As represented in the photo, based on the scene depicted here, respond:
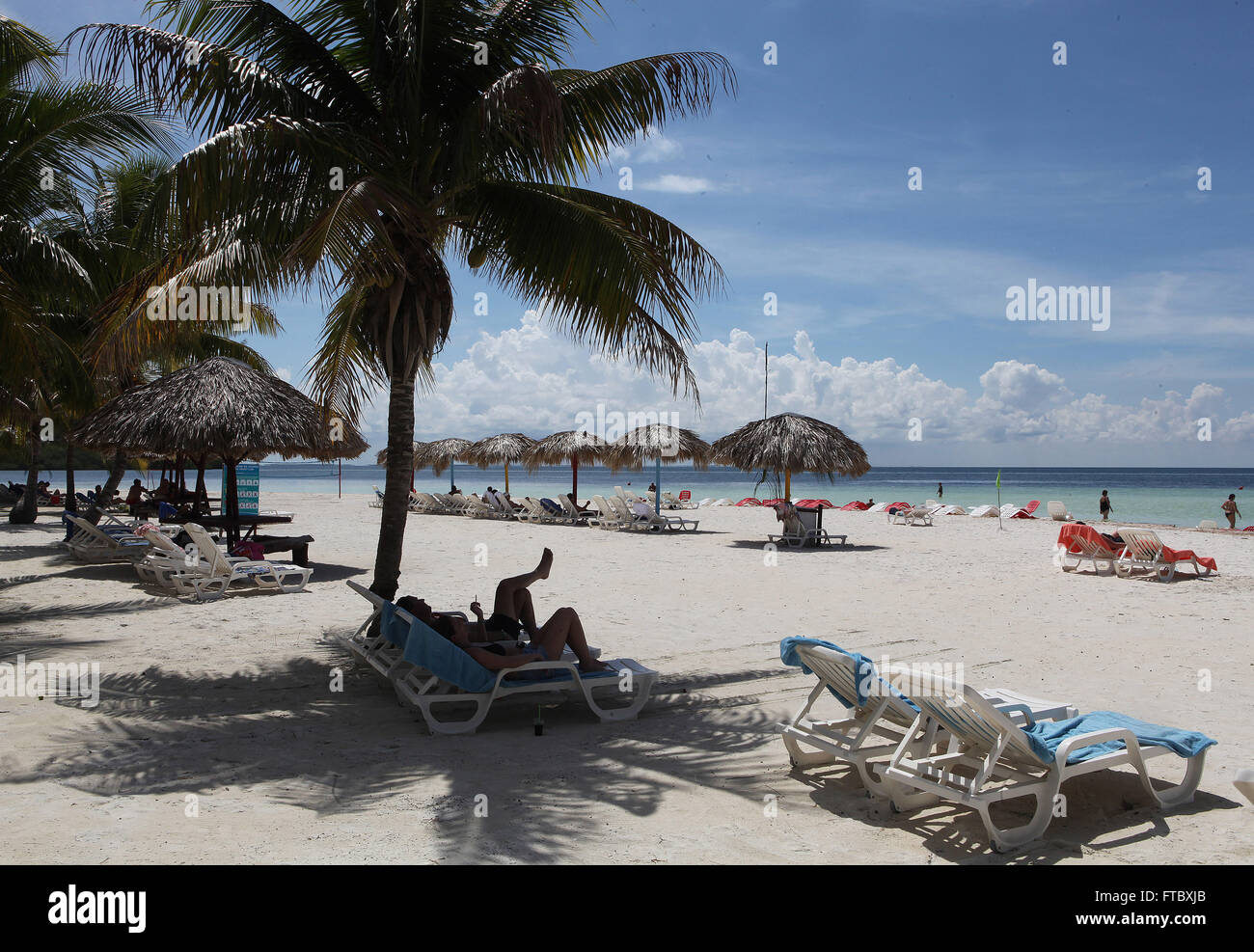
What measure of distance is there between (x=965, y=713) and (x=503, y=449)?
25741 mm

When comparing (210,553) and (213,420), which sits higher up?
(213,420)

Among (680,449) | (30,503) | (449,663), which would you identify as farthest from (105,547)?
(680,449)

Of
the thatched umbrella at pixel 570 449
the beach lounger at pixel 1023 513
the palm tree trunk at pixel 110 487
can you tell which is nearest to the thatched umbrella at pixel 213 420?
the palm tree trunk at pixel 110 487

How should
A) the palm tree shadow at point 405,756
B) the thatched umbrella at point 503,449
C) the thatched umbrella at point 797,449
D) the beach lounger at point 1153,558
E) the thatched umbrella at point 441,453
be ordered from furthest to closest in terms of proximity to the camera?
the thatched umbrella at point 441,453 → the thatched umbrella at point 503,449 → the thatched umbrella at point 797,449 → the beach lounger at point 1153,558 → the palm tree shadow at point 405,756

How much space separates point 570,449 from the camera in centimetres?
2511

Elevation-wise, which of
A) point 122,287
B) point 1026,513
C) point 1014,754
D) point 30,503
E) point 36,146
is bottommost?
point 1026,513

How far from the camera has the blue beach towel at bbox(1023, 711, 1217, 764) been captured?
361cm

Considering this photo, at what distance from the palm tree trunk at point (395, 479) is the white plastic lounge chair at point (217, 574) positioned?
365 centimetres

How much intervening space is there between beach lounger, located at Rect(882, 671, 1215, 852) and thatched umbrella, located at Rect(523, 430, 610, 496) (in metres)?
20.7

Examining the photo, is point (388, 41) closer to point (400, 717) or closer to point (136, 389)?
point (400, 717)

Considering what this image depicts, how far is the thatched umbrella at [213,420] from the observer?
10.9 metres

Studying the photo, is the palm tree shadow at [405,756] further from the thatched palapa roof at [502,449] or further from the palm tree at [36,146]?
the thatched palapa roof at [502,449]

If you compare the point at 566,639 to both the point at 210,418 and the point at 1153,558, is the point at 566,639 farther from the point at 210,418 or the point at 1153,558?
the point at 1153,558
